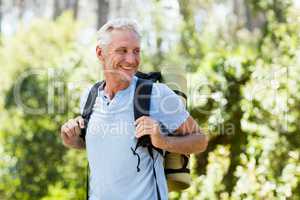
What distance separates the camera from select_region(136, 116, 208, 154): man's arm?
122 inches

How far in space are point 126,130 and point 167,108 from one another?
0.22 metres

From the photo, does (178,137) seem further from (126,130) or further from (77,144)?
(77,144)

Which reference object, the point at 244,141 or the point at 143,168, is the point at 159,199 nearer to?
the point at 143,168

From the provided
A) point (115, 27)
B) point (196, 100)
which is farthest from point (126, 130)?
point (196, 100)

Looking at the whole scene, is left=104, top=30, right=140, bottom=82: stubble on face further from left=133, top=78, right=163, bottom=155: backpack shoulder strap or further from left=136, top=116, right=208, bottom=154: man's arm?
left=136, top=116, right=208, bottom=154: man's arm

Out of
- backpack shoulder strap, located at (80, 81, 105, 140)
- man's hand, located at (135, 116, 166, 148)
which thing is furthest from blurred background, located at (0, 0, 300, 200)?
man's hand, located at (135, 116, 166, 148)

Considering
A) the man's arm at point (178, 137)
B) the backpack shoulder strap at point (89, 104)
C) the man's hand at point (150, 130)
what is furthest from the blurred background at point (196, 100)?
the man's hand at point (150, 130)

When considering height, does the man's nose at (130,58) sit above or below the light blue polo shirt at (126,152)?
above

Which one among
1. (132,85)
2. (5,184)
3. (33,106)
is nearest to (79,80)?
(33,106)

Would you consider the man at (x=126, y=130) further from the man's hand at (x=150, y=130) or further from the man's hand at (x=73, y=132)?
the man's hand at (x=73, y=132)

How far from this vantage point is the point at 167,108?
3.25 m

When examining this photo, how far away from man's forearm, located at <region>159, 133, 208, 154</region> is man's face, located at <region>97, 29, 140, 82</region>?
0.39 m

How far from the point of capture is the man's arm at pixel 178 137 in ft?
10.2

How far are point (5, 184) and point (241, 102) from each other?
3.31 m
